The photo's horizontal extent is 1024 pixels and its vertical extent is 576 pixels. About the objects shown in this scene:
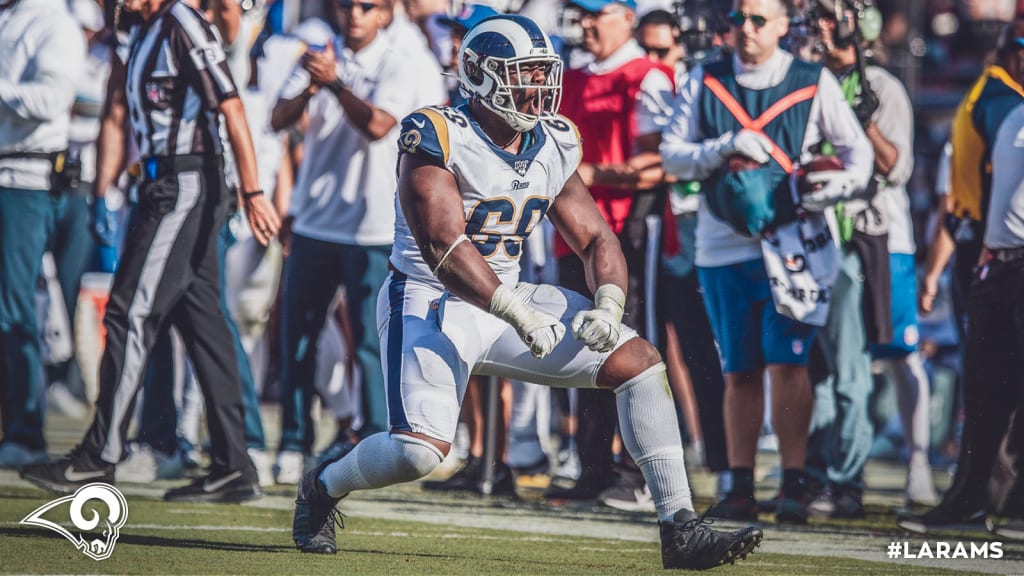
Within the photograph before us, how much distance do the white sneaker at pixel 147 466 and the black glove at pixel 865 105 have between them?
3.66 meters

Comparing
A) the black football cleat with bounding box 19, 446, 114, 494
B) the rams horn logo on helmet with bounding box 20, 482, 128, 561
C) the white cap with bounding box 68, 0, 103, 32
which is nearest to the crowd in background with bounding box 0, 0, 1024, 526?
the black football cleat with bounding box 19, 446, 114, 494

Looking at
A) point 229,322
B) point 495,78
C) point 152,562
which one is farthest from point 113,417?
point 495,78

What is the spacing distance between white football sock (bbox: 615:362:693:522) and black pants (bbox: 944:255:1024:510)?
2.19 metres

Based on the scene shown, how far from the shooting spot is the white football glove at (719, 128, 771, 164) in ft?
23.0

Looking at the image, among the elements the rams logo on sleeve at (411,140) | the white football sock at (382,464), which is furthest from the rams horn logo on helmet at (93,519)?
the rams logo on sleeve at (411,140)

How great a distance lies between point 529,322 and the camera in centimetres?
523

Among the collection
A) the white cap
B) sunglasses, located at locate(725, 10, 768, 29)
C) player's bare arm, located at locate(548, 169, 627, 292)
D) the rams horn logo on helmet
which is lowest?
the rams horn logo on helmet

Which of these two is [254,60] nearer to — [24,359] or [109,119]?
[109,119]

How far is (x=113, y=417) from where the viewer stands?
695 cm

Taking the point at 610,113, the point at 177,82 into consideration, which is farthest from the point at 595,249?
the point at 177,82

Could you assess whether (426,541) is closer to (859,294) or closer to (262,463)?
(262,463)

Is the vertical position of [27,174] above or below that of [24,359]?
above

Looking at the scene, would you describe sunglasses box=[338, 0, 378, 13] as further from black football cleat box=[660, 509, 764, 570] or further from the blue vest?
black football cleat box=[660, 509, 764, 570]

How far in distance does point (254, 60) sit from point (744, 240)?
3575 mm
